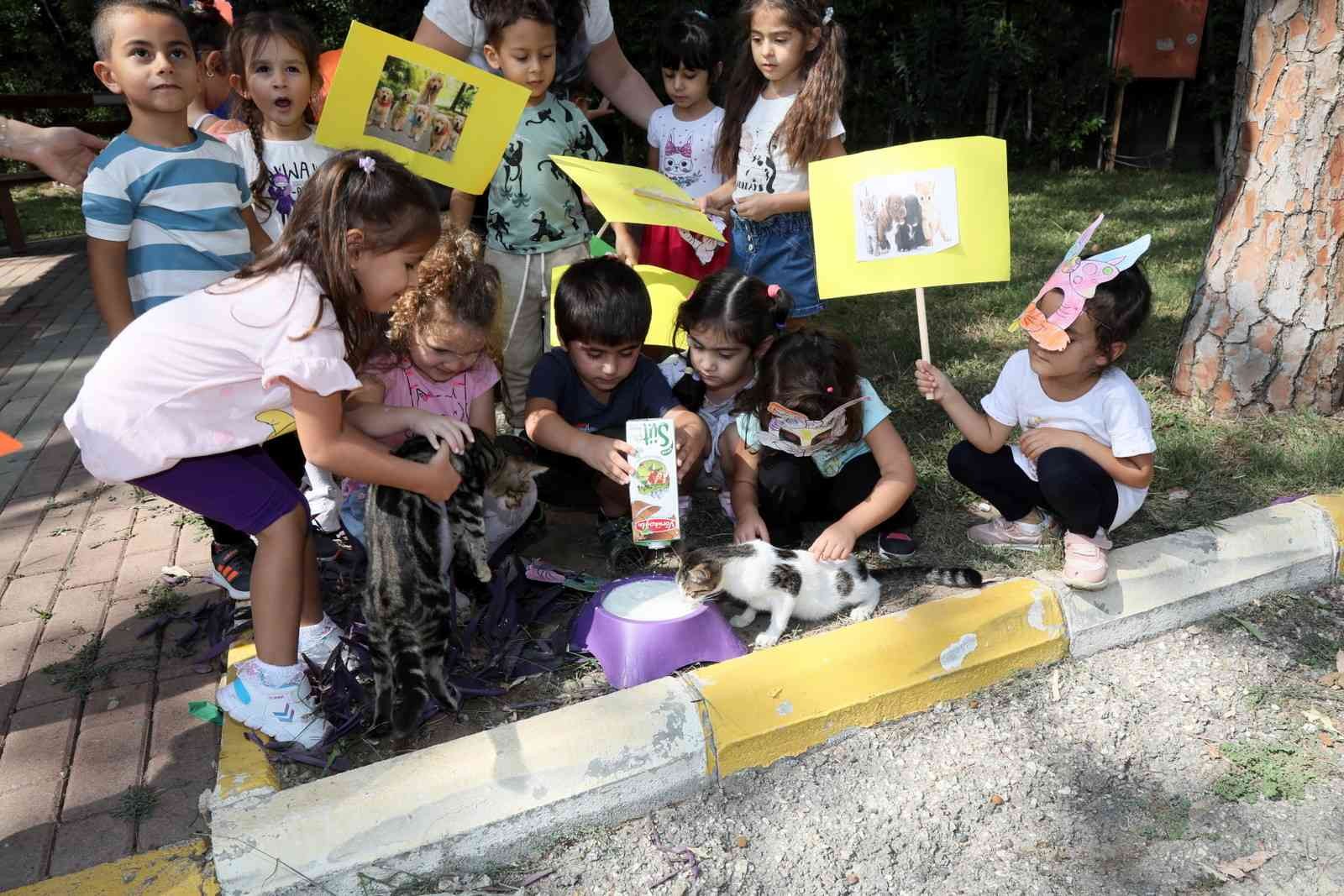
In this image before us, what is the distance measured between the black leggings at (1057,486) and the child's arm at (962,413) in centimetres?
7

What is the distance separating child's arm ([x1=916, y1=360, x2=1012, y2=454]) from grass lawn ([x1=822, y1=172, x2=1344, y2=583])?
380 mm

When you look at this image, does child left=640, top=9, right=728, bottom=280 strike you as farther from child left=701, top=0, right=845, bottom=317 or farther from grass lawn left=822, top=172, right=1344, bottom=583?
grass lawn left=822, top=172, right=1344, bottom=583

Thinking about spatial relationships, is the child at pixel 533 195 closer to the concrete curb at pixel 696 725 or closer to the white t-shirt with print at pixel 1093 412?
the concrete curb at pixel 696 725

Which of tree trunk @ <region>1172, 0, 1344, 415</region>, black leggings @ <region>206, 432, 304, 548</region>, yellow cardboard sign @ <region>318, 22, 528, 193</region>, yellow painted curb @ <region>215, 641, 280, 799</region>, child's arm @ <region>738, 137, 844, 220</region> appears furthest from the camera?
child's arm @ <region>738, 137, 844, 220</region>

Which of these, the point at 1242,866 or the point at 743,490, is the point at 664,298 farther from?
the point at 1242,866

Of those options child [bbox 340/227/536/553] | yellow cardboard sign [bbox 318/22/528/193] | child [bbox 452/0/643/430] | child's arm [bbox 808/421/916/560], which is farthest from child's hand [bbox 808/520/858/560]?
yellow cardboard sign [bbox 318/22/528/193]

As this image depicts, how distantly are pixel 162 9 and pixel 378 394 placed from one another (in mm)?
1322

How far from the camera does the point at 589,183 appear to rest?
3.10 meters

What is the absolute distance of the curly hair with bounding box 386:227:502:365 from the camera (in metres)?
2.68

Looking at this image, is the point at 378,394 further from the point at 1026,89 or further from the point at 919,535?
the point at 1026,89

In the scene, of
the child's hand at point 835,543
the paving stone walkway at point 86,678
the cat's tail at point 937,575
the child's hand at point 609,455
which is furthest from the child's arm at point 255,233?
the cat's tail at point 937,575

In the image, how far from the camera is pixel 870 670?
2449 millimetres

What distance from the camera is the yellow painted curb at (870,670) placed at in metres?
2.32

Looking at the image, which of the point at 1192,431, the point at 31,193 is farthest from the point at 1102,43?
the point at 31,193
